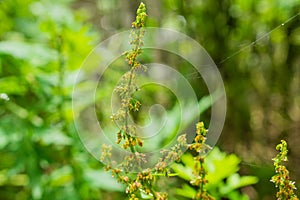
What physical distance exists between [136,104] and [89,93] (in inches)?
44.7

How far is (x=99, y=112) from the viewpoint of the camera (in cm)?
220

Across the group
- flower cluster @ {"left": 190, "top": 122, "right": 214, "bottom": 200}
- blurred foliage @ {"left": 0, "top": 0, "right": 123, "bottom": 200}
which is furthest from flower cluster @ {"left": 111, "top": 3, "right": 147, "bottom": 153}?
blurred foliage @ {"left": 0, "top": 0, "right": 123, "bottom": 200}

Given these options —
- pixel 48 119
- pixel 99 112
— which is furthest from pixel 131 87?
pixel 99 112

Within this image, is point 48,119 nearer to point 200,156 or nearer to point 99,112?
point 99,112

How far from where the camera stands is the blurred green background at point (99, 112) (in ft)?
5.51

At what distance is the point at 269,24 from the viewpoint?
2.30 m

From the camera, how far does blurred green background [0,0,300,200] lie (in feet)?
5.51

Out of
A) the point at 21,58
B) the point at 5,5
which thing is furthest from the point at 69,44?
the point at 5,5

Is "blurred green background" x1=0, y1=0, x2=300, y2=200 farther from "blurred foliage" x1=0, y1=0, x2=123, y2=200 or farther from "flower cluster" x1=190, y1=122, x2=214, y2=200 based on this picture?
"flower cluster" x1=190, y1=122, x2=214, y2=200

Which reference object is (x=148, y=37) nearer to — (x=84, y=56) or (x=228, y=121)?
(x=84, y=56)

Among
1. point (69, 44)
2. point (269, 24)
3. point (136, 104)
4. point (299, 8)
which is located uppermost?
point (269, 24)

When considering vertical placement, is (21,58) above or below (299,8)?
below

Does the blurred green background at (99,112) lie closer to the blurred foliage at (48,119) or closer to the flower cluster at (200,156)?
the blurred foliage at (48,119)

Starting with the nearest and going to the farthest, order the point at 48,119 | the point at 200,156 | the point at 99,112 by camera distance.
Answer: the point at 200,156 < the point at 48,119 < the point at 99,112
